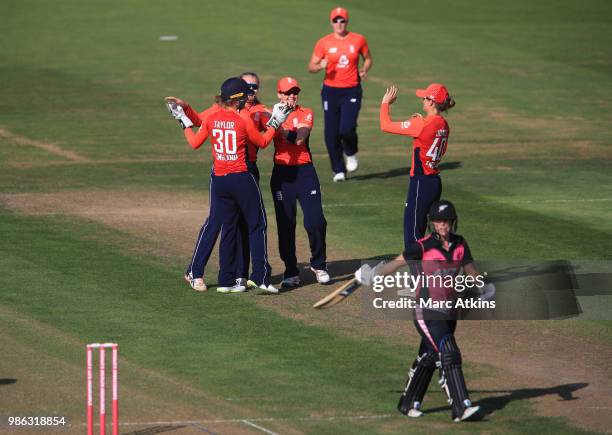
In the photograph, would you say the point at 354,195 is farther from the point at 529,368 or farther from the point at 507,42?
the point at 507,42

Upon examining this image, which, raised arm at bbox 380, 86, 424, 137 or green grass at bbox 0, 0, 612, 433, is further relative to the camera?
raised arm at bbox 380, 86, 424, 137

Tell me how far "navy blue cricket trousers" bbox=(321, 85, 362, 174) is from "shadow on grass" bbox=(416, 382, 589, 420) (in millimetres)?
11472

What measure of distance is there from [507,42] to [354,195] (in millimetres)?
18884

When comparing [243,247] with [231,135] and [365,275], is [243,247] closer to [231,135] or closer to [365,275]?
[231,135]

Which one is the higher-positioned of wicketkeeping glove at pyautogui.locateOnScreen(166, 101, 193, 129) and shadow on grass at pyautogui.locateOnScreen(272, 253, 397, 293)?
wicketkeeping glove at pyautogui.locateOnScreen(166, 101, 193, 129)

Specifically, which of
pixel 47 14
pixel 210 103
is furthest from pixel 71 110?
pixel 47 14

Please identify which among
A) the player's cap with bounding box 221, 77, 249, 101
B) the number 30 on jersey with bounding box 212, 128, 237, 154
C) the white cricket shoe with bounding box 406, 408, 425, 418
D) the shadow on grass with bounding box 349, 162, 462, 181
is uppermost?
the player's cap with bounding box 221, 77, 249, 101

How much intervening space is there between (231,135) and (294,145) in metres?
1.12

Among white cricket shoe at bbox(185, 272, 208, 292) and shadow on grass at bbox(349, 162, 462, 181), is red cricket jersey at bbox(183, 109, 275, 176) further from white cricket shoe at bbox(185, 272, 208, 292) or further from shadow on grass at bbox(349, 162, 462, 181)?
shadow on grass at bbox(349, 162, 462, 181)

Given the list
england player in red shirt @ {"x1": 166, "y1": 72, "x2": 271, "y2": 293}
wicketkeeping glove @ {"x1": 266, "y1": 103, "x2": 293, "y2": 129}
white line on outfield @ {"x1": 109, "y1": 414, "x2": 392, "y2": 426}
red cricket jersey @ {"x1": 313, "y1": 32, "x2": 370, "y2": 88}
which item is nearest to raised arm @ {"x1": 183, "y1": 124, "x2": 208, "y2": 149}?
england player in red shirt @ {"x1": 166, "y1": 72, "x2": 271, "y2": 293}

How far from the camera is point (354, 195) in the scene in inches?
923

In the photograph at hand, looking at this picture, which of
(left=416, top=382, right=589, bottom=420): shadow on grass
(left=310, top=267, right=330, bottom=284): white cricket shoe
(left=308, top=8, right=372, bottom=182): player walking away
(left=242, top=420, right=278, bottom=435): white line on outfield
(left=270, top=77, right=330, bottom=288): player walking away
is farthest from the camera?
(left=308, top=8, right=372, bottom=182): player walking away

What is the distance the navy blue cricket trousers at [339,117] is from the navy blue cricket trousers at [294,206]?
23.3ft

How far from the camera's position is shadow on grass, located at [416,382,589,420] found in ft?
42.2
